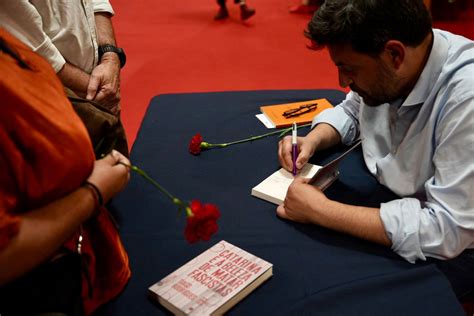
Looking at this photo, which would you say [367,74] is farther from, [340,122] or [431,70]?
[340,122]

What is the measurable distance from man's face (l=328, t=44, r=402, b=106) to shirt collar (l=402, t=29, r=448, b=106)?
0.05m

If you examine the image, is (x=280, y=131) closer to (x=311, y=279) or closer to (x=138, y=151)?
(x=138, y=151)

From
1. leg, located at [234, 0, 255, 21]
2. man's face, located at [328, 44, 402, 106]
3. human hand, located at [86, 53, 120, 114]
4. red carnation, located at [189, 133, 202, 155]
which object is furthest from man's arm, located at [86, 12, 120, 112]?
leg, located at [234, 0, 255, 21]

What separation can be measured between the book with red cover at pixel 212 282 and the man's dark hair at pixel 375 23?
600 millimetres

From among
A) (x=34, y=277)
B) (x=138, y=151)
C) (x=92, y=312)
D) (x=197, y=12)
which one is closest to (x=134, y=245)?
(x=92, y=312)

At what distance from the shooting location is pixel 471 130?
3.56 feet

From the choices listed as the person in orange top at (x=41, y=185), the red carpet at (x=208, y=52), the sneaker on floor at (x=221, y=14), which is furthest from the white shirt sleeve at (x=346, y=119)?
the sneaker on floor at (x=221, y=14)

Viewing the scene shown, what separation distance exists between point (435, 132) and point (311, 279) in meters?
0.52

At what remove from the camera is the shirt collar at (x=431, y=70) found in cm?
124

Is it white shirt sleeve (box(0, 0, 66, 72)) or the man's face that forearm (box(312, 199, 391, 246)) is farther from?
white shirt sleeve (box(0, 0, 66, 72))

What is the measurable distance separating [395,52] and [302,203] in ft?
1.49

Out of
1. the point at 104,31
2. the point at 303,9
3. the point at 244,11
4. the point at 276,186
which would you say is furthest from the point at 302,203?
the point at 303,9

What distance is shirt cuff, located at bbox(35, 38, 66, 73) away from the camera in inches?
56.7

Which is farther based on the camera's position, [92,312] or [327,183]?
[327,183]
